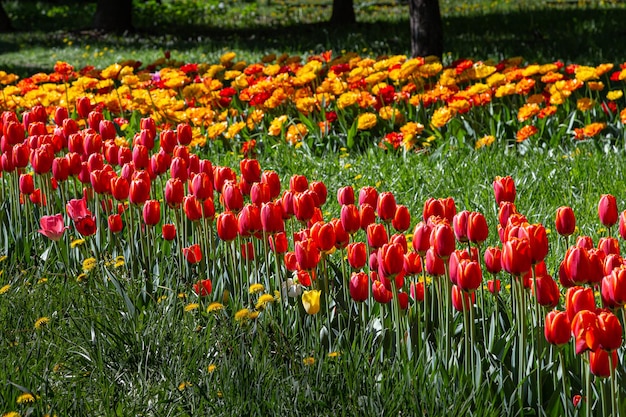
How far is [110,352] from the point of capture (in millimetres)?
2670

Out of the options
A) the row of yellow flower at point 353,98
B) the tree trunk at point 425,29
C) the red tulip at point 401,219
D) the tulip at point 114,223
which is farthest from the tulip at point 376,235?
the tree trunk at point 425,29

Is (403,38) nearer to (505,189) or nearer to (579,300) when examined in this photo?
(505,189)

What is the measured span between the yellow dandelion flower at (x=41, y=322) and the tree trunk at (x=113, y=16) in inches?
596

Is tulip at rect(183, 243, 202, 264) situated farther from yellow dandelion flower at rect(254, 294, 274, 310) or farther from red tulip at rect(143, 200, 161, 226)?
yellow dandelion flower at rect(254, 294, 274, 310)

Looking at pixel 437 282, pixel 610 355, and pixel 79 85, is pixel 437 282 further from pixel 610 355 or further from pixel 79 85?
pixel 79 85

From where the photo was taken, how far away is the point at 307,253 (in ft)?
8.26

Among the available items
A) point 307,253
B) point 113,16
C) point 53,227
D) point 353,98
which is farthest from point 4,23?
point 307,253

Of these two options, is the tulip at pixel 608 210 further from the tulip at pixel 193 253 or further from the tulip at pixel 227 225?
the tulip at pixel 193 253

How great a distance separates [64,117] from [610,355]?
3.29 meters

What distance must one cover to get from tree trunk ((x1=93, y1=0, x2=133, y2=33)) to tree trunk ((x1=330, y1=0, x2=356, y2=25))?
3838mm

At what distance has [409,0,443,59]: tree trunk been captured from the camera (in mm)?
8539

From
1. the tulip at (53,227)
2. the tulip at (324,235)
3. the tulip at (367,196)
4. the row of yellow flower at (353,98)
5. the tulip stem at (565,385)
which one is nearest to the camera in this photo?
the tulip stem at (565,385)

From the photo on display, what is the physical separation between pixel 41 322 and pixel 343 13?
14738 millimetres

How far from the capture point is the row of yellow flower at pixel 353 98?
18.6 feet
